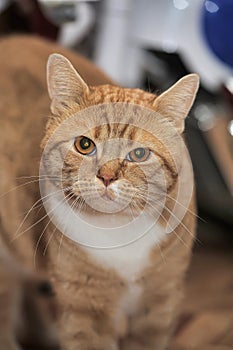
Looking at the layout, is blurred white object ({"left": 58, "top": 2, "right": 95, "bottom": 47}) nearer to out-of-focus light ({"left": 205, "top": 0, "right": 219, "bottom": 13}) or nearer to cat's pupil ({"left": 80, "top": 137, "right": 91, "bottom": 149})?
out-of-focus light ({"left": 205, "top": 0, "right": 219, "bottom": 13})

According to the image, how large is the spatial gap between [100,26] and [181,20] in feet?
0.70

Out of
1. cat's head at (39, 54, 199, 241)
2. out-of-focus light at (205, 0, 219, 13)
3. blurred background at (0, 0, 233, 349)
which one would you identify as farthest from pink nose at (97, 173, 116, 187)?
out-of-focus light at (205, 0, 219, 13)

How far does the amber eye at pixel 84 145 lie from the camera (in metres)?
0.56

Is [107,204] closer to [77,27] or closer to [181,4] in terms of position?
[181,4]

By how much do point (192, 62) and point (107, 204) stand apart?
314mm

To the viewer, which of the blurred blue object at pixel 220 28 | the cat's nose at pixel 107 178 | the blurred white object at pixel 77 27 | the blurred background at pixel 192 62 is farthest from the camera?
the blurred white object at pixel 77 27

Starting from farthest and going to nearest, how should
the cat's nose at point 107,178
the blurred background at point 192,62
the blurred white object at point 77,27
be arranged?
the blurred white object at point 77,27 < the blurred background at point 192,62 < the cat's nose at point 107,178

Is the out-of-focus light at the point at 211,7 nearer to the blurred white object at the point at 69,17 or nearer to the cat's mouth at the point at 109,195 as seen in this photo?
the blurred white object at the point at 69,17

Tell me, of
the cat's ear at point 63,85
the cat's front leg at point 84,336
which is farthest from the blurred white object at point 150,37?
the cat's front leg at point 84,336

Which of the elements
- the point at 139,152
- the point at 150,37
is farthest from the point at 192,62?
the point at 139,152

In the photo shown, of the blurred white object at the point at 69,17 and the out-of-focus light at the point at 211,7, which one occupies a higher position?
the out-of-focus light at the point at 211,7

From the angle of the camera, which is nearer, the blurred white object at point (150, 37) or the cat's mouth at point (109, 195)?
the cat's mouth at point (109, 195)

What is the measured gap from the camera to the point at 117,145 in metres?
0.56

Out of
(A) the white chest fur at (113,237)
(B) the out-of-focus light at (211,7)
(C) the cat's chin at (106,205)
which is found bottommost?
(A) the white chest fur at (113,237)
